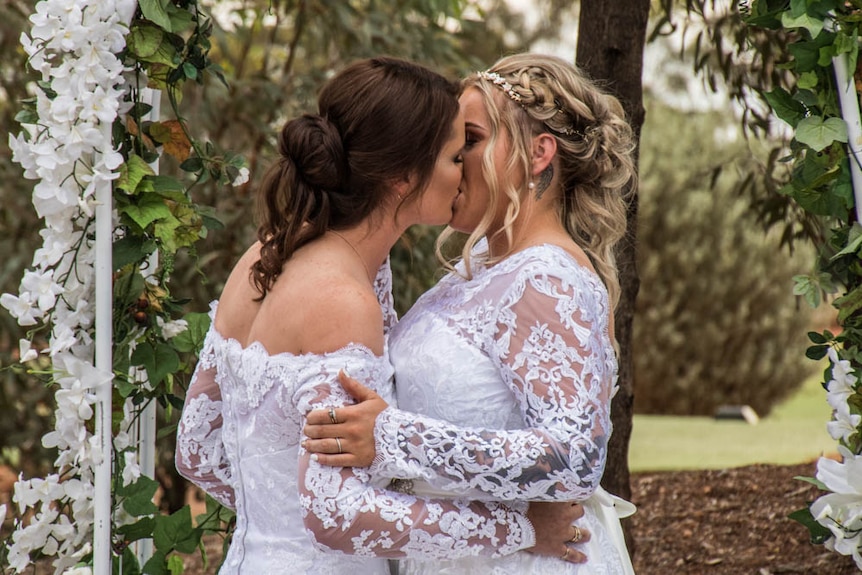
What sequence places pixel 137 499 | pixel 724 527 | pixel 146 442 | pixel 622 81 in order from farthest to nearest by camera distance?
pixel 724 527 → pixel 622 81 → pixel 146 442 → pixel 137 499

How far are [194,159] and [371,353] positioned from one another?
0.95 m

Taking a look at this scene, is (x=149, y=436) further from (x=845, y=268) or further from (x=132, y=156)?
(x=845, y=268)

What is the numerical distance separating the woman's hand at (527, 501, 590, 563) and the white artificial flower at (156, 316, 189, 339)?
1054 mm

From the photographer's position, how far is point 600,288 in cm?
215

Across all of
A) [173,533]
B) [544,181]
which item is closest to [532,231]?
[544,181]

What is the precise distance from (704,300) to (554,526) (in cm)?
877

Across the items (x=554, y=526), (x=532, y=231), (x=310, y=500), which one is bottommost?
(x=554, y=526)

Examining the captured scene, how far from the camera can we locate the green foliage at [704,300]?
10.4 metres

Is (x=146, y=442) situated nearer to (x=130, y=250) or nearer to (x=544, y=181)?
(x=130, y=250)

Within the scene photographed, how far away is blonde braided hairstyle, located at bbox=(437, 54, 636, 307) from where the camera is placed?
228 cm

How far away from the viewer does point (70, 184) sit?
2303mm

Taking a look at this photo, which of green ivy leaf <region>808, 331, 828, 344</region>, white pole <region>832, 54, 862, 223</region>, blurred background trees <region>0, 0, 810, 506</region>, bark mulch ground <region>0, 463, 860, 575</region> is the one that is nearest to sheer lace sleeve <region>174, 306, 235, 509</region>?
green ivy leaf <region>808, 331, 828, 344</region>

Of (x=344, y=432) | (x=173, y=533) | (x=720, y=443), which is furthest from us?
(x=720, y=443)

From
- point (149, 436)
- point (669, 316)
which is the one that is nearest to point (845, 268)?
point (149, 436)
